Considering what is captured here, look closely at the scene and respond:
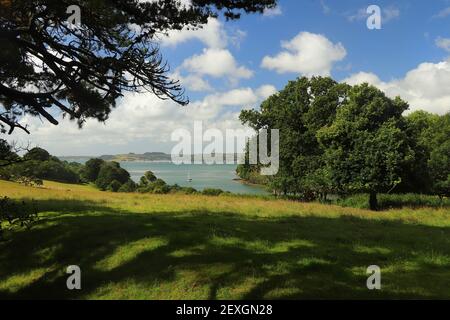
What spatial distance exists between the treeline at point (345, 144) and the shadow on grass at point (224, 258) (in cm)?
1693

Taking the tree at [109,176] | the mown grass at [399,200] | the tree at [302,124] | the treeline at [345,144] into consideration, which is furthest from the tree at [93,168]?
the mown grass at [399,200]

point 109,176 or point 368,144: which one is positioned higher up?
point 368,144

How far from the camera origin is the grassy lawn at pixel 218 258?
8422 millimetres

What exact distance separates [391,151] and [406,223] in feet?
49.3

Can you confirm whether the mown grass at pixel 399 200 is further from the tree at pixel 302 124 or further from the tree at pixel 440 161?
the tree at pixel 440 161

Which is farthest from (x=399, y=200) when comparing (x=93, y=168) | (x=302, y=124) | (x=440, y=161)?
(x=93, y=168)

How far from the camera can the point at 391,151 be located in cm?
3130

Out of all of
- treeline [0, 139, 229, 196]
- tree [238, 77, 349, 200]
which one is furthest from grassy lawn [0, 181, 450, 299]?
treeline [0, 139, 229, 196]

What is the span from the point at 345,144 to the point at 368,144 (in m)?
2.47

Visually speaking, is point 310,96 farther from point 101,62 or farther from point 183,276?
point 183,276

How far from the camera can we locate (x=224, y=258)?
10.1 meters

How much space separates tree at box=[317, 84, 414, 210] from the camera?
31.2 m

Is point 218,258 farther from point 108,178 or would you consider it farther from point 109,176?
point 109,176

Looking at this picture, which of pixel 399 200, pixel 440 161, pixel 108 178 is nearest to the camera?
pixel 399 200
